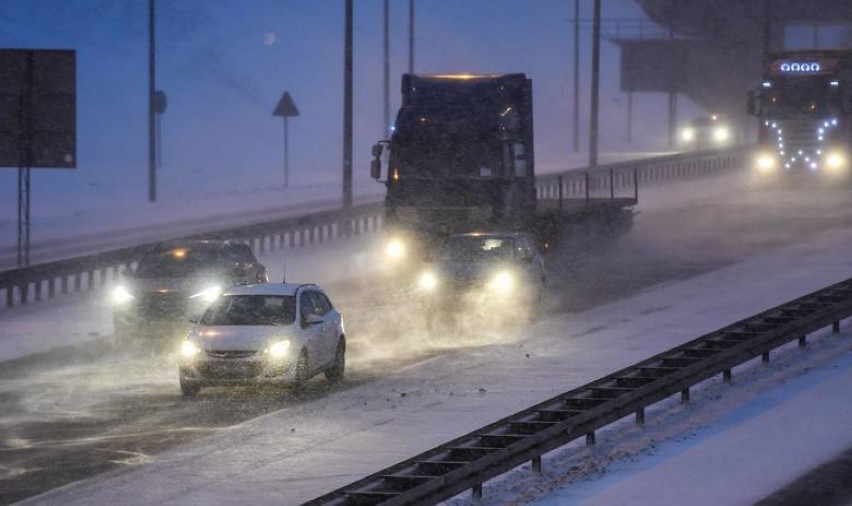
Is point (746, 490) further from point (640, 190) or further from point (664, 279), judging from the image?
point (640, 190)

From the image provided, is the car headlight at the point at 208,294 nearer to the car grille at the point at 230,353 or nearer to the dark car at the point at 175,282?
the dark car at the point at 175,282

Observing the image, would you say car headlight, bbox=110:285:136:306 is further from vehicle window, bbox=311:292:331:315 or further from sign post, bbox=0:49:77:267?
sign post, bbox=0:49:77:267

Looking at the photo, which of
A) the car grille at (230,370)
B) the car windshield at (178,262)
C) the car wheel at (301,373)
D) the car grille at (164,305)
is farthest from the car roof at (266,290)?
the car windshield at (178,262)

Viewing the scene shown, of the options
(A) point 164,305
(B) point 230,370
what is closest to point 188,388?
(B) point 230,370

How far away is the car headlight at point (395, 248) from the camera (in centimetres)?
3300

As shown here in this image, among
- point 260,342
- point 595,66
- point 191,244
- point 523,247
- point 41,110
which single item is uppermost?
point 595,66

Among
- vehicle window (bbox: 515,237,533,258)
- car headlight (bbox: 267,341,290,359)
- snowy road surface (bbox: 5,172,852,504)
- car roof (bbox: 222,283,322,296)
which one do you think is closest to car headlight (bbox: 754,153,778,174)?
snowy road surface (bbox: 5,172,852,504)

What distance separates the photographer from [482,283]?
92.8 feet

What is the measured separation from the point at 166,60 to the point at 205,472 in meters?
96.1

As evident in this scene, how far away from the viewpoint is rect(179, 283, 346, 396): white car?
20.1 meters

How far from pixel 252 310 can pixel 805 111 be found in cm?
3247

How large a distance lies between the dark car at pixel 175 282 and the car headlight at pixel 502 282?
155 inches

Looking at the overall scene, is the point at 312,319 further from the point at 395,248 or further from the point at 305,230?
the point at 305,230

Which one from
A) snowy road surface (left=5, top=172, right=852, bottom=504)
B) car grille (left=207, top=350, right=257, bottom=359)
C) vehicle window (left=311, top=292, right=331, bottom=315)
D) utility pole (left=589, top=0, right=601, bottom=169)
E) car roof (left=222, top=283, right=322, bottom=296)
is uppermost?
utility pole (left=589, top=0, right=601, bottom=169)
